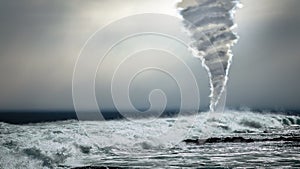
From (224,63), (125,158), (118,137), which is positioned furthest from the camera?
(118,137)

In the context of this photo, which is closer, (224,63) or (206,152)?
(206,152)

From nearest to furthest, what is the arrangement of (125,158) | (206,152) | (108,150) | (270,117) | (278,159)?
(278,159) → (125,158) → (206,152) → (108,150) → (270,117)

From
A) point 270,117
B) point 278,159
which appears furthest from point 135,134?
point 270,117

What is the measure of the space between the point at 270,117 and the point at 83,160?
46422mm

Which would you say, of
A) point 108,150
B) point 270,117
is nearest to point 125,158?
point 108,150

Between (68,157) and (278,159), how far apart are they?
484 inches

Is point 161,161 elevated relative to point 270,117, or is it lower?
lower

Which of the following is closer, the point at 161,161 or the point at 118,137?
the point at 161,161

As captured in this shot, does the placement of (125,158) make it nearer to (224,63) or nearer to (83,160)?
(83,160)

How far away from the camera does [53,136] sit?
32875 millimetres

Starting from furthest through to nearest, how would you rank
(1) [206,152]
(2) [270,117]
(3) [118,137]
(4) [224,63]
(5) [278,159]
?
(2) [270,117] → (3) [118,137] → (4) [224,63] → (1) [206,152] → (5) [278,159]

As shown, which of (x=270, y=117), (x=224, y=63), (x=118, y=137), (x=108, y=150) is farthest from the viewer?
(x=270, y=117)

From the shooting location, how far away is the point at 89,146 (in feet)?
105

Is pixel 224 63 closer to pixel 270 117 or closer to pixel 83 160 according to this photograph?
pixel 83 160
